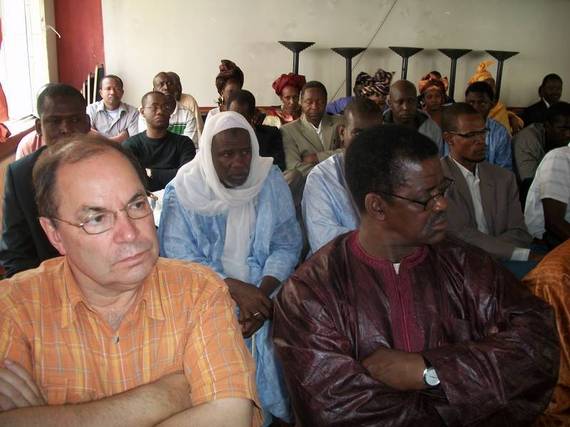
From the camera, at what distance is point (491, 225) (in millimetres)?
2943

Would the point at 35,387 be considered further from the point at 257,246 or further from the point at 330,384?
the point at 257,246

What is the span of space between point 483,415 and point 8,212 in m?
2.02

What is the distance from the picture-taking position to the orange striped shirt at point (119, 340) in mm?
1310

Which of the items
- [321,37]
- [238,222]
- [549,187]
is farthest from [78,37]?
[549,187]

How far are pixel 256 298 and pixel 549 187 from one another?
192cm

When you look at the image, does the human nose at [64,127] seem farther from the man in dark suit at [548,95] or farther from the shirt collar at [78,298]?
the man in dark suit at [548,95]

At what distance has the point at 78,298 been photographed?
4.42 feet

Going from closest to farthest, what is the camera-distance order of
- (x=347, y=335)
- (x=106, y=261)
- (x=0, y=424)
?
(x=0, y=424)
(x=106, y=261)
(x=347, y=335)

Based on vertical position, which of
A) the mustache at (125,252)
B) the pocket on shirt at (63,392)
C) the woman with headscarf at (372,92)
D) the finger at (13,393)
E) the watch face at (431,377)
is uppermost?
the woman with headscarf at (372,92)

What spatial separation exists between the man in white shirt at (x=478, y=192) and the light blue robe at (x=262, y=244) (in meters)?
0.88

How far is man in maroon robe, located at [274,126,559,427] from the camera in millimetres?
1547

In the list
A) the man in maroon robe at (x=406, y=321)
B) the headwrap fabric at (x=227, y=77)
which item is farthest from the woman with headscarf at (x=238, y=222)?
the headwrap fabric at (x=227, y=77)

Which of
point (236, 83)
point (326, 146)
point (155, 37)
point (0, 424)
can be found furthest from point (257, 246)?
point (155, 37)

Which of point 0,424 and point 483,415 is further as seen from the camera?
point 483,415
